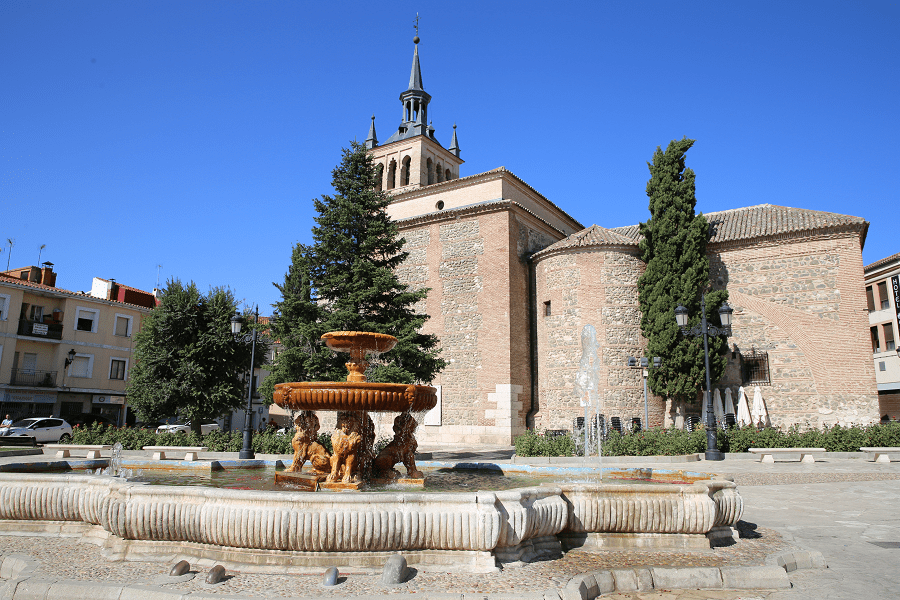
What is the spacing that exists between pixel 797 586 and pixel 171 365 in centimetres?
1723

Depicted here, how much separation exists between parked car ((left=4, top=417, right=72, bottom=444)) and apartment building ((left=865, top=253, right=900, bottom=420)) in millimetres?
35639

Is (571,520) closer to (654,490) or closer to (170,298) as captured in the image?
(654,490)

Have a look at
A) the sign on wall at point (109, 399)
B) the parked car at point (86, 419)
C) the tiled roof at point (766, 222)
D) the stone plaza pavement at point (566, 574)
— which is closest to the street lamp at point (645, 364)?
the tiled roof at point (766, 222)

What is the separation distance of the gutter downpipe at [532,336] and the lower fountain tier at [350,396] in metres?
15.4

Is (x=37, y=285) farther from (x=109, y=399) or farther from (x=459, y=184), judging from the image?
(x=459, y=184)

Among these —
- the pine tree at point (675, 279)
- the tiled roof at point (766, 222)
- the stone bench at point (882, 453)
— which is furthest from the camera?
the tiled roof at point (766, 222)

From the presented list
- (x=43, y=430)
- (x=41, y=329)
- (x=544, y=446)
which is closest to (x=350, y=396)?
(x=544, y=446)

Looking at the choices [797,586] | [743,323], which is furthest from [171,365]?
[743,323]

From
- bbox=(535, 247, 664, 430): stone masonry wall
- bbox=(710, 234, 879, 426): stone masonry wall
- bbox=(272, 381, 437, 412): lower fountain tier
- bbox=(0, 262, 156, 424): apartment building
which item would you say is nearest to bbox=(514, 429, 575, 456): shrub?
bbox=(535, 247, 664, 430): stone masonry wall

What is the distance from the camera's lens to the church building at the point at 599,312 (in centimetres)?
1830

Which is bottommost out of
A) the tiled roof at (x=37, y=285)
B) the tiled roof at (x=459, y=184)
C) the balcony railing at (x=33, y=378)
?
the balcony railing at (x=33, y=378)

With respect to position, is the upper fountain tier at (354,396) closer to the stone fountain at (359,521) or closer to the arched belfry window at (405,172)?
the stone fountain at (359,521)

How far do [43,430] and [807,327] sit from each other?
27380 mm

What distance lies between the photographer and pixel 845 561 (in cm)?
477
